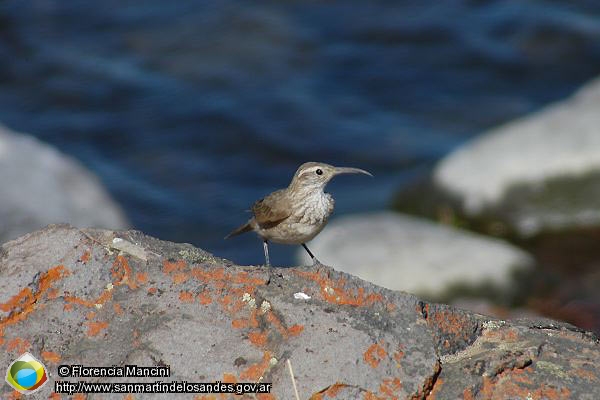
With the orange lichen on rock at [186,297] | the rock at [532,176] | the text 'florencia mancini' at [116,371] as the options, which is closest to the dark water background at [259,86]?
the rock at [532,176]

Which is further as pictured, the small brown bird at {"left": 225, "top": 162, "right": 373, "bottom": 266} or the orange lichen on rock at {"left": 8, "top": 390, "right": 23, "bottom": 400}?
the small brown bird at {"left": 225, "top": 162, "right": 373, "bottom": 266}

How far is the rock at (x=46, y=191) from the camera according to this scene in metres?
12.6

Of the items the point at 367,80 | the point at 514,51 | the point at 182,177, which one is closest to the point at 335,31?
the point at 367,80

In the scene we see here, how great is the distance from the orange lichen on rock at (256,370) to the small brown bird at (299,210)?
6.90 ft

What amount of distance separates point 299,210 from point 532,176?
701 cm

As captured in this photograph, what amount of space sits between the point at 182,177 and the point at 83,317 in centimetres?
1013

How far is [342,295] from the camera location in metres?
5.24

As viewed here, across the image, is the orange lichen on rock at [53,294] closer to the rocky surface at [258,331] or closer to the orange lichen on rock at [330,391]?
the rocky surface at [258,331]

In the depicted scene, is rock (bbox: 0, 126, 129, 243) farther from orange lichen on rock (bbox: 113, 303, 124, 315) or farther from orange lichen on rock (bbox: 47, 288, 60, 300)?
orange lichen on rock (bbox: 113, 303, 124, 315)

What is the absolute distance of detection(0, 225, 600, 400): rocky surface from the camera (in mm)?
4707

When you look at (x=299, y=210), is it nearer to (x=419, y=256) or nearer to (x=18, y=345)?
(x=18, y=345)

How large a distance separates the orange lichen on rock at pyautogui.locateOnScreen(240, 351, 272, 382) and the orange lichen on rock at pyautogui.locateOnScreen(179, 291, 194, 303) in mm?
531

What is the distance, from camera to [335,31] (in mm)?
18609

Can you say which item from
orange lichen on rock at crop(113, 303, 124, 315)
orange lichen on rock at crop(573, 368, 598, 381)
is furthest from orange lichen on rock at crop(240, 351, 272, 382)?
orange lichen on rock at crop(573, 368, 598, 381)
